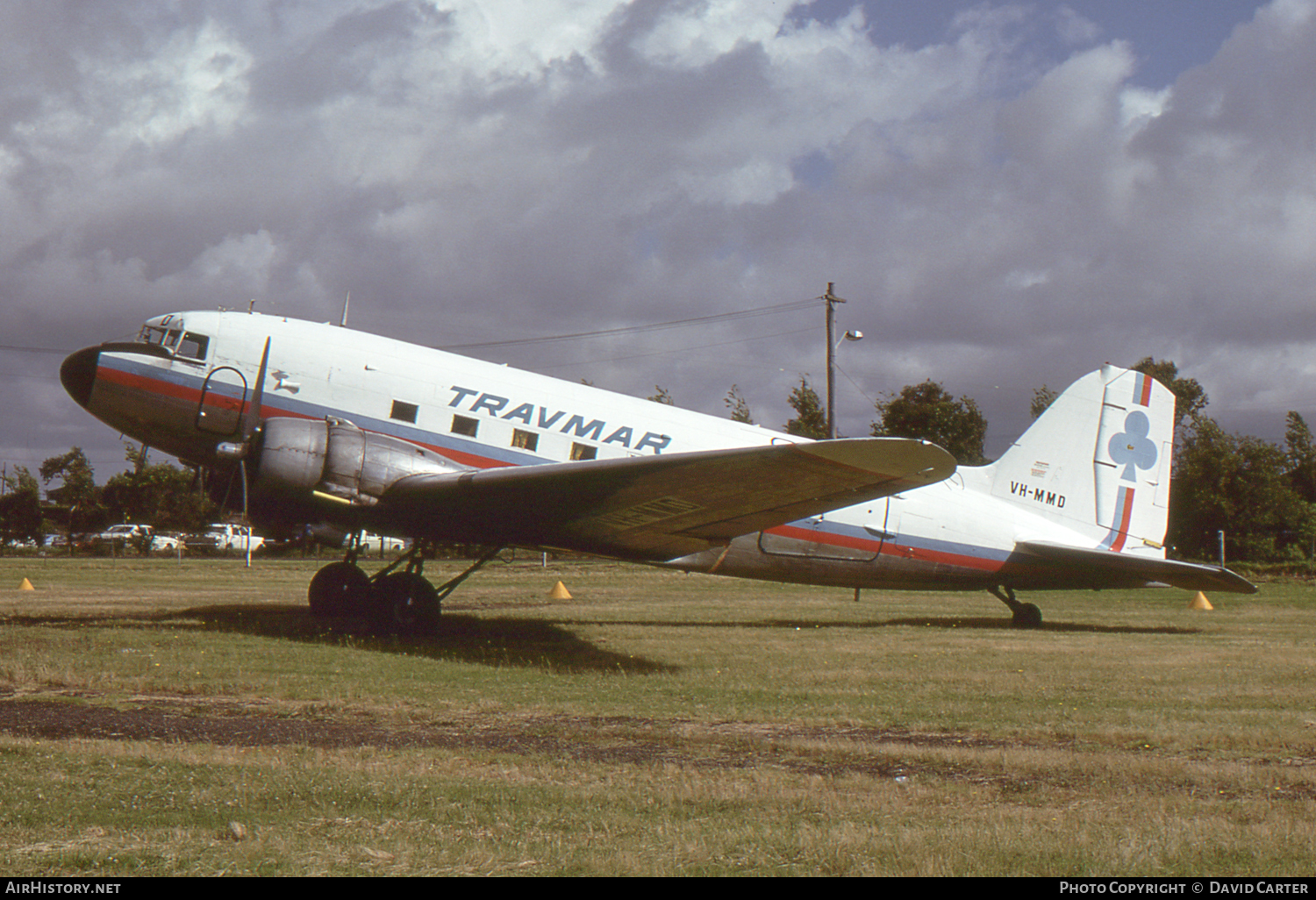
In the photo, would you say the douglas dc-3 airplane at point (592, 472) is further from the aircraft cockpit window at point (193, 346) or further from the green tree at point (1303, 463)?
the green tree at point (1303, 463)

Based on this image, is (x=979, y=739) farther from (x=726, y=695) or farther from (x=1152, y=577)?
(x=1152, y=577)

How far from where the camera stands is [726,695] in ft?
31.4

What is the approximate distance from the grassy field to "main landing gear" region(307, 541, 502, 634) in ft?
2.01

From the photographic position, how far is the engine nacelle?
39.5ft

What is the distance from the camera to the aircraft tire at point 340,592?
15.2 m

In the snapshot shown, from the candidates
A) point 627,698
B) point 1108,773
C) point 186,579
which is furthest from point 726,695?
point 186,579

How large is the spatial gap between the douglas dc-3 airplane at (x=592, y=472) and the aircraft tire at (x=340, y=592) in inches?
1.2

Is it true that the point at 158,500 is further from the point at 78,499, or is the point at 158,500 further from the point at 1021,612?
the point at 1021,612

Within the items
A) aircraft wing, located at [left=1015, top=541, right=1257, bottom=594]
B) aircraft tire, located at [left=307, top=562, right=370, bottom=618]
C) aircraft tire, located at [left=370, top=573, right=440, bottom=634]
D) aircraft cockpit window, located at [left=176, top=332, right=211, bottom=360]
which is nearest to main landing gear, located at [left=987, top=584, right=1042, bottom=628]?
aircraft wing, located at [left=1015, top=541, right=1257, bottom=594]

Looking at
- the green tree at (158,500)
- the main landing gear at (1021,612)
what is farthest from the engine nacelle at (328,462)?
the green tree at (158,500)

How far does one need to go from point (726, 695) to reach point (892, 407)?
146 ft

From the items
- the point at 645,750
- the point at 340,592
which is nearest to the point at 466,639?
the point at 340,592

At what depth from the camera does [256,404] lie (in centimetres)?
1341

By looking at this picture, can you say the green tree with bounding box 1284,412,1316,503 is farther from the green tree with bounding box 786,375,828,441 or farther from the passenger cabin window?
the passenger cabin window
